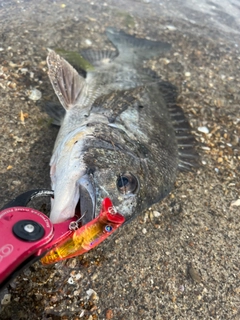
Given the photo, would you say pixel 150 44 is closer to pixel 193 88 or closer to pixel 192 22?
pixel 193 88

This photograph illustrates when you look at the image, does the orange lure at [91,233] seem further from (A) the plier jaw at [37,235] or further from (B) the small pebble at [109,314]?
(B) the small pebble at [109,314]

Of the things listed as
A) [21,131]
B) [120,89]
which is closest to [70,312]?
[21,131]

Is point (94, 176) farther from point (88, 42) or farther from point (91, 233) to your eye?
point (88, 42)

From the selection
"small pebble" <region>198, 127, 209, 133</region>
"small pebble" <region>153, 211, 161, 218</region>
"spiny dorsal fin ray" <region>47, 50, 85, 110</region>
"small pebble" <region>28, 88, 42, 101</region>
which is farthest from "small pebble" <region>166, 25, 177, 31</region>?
"small pebble" <region>153, 211, 161, 218</region>

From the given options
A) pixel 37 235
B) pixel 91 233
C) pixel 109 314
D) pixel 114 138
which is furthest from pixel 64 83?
pixel 109 314

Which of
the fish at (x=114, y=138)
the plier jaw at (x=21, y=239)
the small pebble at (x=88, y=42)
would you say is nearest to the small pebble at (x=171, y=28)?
the small pebble at (x=88, y=42)

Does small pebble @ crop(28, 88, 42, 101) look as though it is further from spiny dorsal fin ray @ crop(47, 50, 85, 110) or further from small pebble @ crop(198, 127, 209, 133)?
small pebble @ crop(198, 127, 209, 133)
